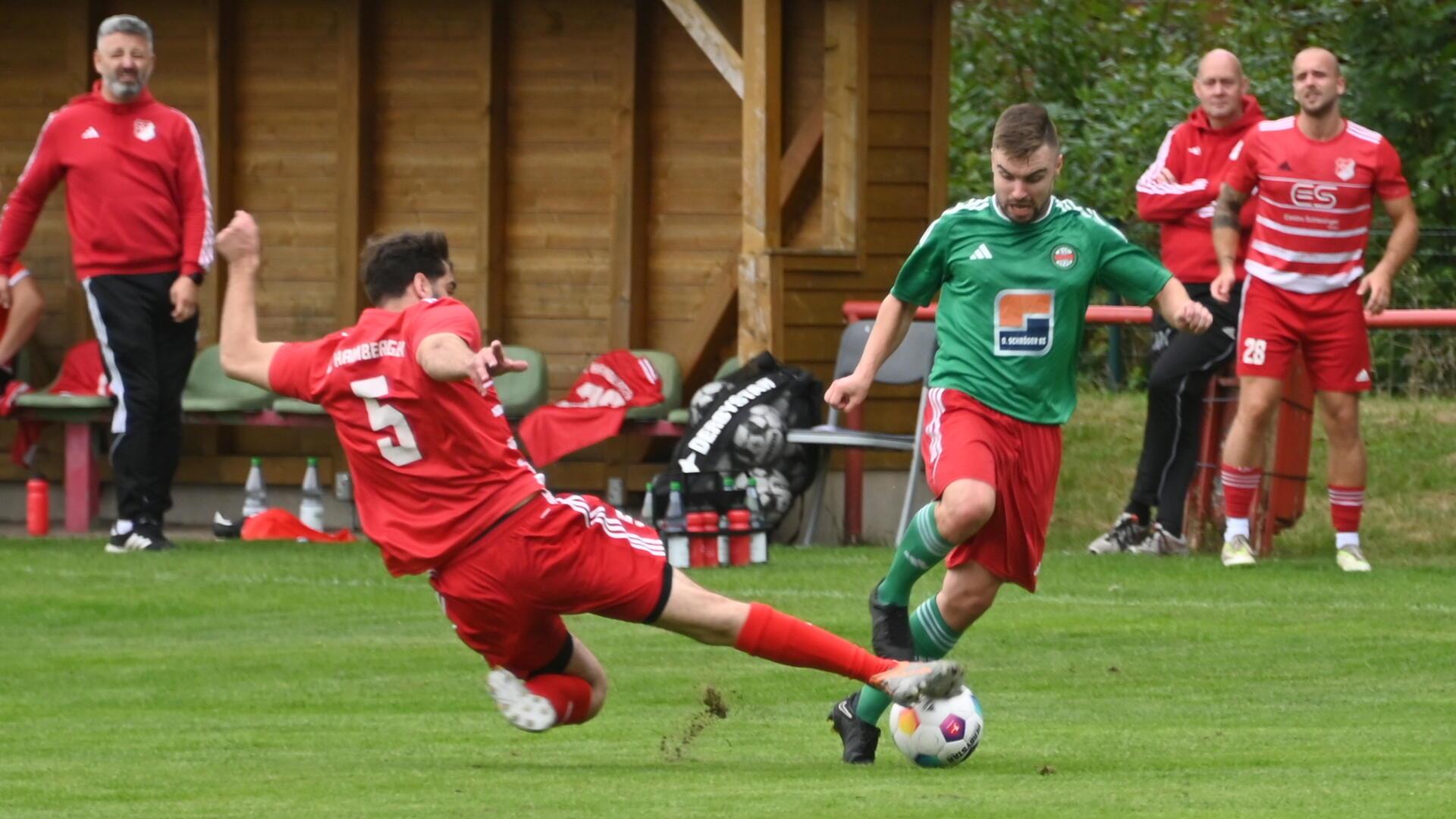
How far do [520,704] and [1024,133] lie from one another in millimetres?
2028

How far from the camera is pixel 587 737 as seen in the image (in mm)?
7719

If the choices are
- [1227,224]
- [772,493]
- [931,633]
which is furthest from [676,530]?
[931,633]

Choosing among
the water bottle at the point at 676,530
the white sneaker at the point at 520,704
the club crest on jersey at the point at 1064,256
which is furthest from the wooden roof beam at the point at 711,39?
the white sneaker at the point at 520,704

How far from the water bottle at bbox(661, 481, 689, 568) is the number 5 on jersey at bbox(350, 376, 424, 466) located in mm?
5539

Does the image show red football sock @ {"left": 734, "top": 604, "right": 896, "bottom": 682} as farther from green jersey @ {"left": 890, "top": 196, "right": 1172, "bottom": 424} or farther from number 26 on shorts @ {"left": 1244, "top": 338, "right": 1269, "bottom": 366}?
number 26 on shorts @ {"left": 1244, "top": 338, "right": 1269, "bottom": 366}

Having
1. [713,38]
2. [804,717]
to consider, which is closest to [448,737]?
[804,717]

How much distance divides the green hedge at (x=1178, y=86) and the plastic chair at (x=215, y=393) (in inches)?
266

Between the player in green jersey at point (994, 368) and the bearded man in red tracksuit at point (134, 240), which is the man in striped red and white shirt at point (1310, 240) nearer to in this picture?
the player in green jersey at point (994, 368)

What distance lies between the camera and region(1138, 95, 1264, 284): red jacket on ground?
39.7 feet

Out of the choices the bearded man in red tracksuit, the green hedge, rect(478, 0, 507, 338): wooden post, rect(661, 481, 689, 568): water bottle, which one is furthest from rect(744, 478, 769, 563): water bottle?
the green hedge

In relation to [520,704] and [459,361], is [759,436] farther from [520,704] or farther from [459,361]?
[459,361]

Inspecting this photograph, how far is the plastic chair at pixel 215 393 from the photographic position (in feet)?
47.9

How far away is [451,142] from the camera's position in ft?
50.2

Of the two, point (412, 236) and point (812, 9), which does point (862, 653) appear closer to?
point (412, 236)
